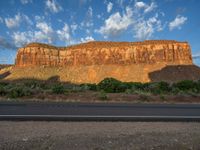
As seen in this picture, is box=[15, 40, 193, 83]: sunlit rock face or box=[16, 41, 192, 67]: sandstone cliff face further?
box=[16, 41, 192, 67]: sandstone cliff face

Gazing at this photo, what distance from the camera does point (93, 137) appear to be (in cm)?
671

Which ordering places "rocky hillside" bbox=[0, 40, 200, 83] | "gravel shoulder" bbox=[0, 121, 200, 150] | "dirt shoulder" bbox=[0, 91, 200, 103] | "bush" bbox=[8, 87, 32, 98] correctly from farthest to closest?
1. "rocky hillside" bbox=[0, 40, 200, 83]
2. "bush" bbox=[8, 87, 32, 98]
3. "dirt shoulder" bbox=[0, 91, 200, 103]
4. "gravel shoulder" bbox=[0, 121, 200, 150]

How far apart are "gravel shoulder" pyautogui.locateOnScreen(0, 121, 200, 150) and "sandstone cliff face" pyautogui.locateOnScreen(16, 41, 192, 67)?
10182cm

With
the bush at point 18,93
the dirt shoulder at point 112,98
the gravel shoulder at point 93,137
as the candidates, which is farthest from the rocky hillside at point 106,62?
the gravel shoulder at point 93,137

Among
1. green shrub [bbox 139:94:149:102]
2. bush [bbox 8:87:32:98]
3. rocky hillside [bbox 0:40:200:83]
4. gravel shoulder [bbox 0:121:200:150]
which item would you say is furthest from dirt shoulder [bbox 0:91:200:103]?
rocky hillside [bbox 0:40:200:83]

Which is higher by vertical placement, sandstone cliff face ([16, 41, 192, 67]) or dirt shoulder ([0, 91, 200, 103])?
sandstone cliff face ([16, 41, 192, 67])

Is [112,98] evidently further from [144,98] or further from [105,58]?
[105,58]

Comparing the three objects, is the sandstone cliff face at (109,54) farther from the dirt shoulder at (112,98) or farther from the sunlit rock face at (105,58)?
the dirt shoulder at (112,98)

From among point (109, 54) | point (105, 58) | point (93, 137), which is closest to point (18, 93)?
point (93, 137)

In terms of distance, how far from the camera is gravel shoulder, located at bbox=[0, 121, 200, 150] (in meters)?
5.99

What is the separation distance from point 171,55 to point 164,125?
10551 cm

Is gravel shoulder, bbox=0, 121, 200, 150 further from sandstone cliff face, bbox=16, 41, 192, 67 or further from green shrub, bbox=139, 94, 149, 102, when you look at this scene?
sandstone cliff face, bbox=16, 41, 192, 67

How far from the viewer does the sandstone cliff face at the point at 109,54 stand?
110m

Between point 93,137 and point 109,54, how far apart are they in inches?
4306
